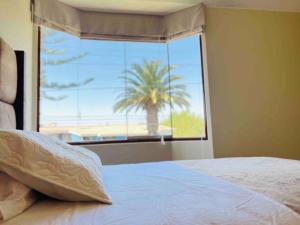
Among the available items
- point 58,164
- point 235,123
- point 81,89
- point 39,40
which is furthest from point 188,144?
point 58,164

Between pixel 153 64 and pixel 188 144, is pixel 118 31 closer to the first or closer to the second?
pixel 153 64

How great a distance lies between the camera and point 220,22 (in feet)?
9.87

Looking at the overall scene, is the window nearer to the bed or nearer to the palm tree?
the palm tree

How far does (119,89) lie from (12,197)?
2.36 metres

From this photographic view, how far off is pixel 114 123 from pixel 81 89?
0.55 meters

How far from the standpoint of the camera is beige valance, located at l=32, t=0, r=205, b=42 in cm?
277

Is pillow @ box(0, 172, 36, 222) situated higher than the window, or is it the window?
the window

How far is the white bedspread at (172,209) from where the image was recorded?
678 millimetres

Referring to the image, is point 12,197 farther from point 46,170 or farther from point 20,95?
point 20,95

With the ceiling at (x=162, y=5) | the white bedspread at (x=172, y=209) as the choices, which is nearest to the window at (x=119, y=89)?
the ceiling at (x=162, y=5)

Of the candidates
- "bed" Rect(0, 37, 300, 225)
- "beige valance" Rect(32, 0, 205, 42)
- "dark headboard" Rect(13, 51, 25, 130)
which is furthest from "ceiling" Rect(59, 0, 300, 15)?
"bed" Rect(0, 37, 300, 225)

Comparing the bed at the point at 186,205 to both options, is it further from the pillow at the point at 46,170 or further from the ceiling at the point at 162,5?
the ceiling at the point at 162,5

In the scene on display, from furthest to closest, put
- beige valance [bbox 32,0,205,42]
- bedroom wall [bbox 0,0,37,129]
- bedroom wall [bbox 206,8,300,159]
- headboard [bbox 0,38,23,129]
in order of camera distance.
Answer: bedroom wall [bbox 206,8,300,159] → beige valance [bbox 32,0,205,42] → bedroom wall [bbox 0,0,37,129] → headboard [bbox 0,38,23,129]

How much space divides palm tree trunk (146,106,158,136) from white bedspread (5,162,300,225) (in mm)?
2030
